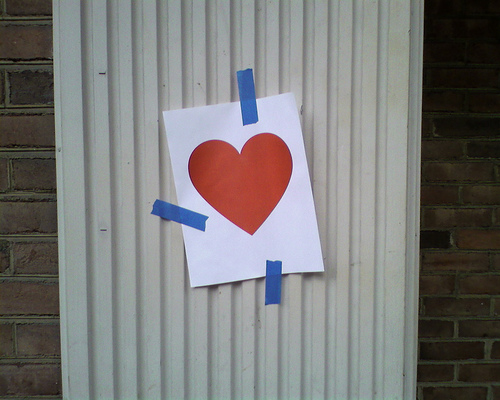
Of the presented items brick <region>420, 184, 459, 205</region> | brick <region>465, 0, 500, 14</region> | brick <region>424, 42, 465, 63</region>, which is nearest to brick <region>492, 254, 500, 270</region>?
brick <region>420, 184, 459, 205</region>

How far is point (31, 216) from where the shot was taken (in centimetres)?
109

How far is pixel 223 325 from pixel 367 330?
0.33m

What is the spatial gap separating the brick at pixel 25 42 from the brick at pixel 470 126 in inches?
51.7

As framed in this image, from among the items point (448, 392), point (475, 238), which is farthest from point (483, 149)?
point (448, 392)

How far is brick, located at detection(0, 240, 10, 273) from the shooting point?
110 cm

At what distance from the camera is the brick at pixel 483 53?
1373 mm

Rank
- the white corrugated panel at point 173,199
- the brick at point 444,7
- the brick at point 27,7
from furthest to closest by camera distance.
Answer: the brick at point 444,7 < the brick at point 27,7 < the white corrugated panel at point 173,199

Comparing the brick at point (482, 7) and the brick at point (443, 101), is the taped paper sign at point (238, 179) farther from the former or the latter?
the brick at point (482, 7)

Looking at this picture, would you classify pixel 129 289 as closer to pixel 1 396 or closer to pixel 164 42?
pixel 164 42

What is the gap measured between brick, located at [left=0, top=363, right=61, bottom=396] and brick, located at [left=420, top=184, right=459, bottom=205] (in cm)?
136

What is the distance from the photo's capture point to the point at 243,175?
0.82 metres

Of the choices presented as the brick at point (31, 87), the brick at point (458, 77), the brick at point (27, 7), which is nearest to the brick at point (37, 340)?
the brick at point (31, 87)

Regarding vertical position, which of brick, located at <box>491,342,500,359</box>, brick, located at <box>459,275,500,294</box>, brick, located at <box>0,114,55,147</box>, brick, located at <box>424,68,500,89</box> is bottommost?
brick, located at <box>491,342,500,359</box>

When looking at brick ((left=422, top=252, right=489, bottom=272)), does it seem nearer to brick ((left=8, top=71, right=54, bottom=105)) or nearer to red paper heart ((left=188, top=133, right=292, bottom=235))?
red paper heart ((left=188, top=133, right=292, bottom=235))
